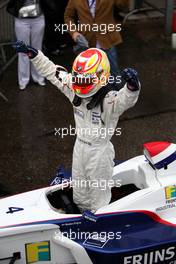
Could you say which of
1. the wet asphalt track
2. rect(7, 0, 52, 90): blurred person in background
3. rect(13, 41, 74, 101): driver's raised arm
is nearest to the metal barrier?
the wet asphalt track

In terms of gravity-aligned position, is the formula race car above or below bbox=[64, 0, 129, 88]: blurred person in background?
below

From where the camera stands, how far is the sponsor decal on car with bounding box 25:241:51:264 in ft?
14.7

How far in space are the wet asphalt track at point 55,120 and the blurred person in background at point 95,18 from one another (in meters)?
1.02

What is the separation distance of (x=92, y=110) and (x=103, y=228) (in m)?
0.89

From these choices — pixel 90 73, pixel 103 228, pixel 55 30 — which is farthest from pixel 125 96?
pixel 55 30

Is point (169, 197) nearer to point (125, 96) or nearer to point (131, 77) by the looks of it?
point (125, 96)

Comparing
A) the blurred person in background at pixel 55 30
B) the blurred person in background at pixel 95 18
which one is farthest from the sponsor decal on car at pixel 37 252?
the blurred person in background at pixel 55 30

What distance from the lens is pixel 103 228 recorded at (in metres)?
4.54

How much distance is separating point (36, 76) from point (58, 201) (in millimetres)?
3430

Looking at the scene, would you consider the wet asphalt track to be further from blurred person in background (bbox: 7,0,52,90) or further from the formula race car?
the formula race car

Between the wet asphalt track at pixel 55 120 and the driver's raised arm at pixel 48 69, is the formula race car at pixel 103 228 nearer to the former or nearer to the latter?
the driver's raised arm at pixel 48 69

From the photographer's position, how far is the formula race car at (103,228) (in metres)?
4.42

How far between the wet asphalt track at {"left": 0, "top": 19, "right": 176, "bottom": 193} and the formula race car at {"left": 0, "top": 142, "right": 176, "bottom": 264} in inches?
55.6

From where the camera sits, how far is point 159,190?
4570 mm
